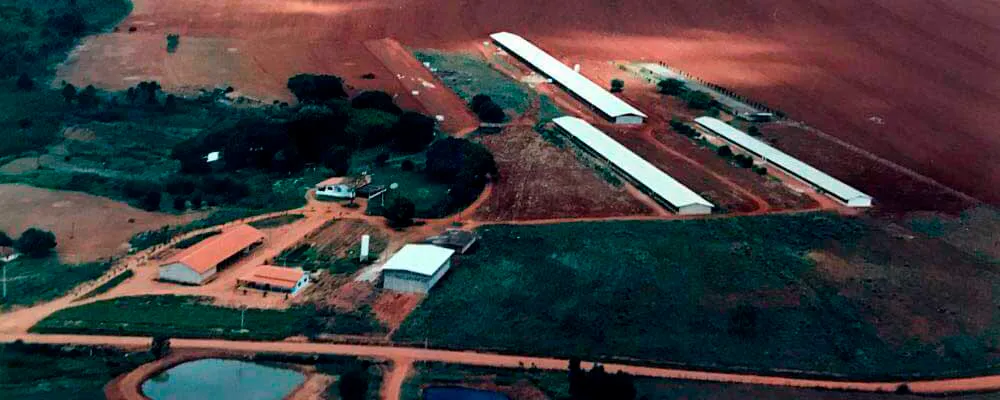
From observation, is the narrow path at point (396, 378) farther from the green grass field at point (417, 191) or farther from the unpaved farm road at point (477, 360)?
the green grass field at point (417, 191)

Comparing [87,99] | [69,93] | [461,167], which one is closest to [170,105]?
[87,99]

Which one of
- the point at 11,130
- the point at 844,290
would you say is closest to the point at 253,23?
the point at 11,130

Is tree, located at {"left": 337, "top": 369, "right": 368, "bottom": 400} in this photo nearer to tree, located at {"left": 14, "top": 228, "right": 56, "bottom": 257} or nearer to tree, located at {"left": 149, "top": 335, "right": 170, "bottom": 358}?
tree, located at {"left": 149, "top": 335, "right": 170, "bottom": 358}

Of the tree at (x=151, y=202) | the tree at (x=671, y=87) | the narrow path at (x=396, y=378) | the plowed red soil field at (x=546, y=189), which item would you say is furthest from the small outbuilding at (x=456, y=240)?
the tree at (x=671, y=87)

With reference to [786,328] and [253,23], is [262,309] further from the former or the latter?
[253,23]

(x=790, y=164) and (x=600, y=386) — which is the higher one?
(x=790, y=164)

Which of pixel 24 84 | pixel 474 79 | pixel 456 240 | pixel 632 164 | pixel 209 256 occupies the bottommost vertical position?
pixel 24 84

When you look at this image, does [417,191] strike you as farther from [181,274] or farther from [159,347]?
[159,347]
